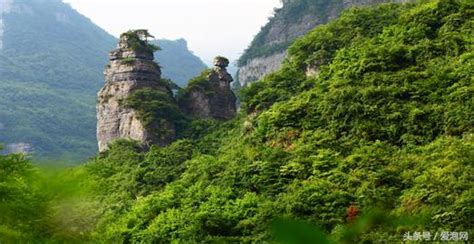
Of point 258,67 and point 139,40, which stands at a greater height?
point 258,67

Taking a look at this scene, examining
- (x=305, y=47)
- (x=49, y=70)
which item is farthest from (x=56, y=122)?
(x=305, y=47)

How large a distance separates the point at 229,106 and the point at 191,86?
2.66 m

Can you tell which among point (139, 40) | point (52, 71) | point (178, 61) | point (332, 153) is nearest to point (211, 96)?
point (139, 40)

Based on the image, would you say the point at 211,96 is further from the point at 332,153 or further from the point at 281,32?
the point at 281,32

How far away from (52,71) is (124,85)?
54604 millimetres

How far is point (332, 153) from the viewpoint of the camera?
19031mm

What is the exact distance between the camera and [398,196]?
1546cm

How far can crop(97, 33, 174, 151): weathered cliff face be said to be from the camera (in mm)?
32812

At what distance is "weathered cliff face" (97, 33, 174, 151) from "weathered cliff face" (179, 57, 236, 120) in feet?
6.17

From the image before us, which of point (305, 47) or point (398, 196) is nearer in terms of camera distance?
point (398, 196)

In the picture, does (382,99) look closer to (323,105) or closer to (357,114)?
(357,114)

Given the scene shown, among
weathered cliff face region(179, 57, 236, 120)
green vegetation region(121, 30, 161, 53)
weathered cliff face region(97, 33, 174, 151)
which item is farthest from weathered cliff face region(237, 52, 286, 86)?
weathered cliff face region(97, 33, 174, 151)

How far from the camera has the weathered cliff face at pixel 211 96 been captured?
36.0 meters

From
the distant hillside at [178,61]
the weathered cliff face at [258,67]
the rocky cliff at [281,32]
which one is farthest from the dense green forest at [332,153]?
the distant hillside at [178,61]
